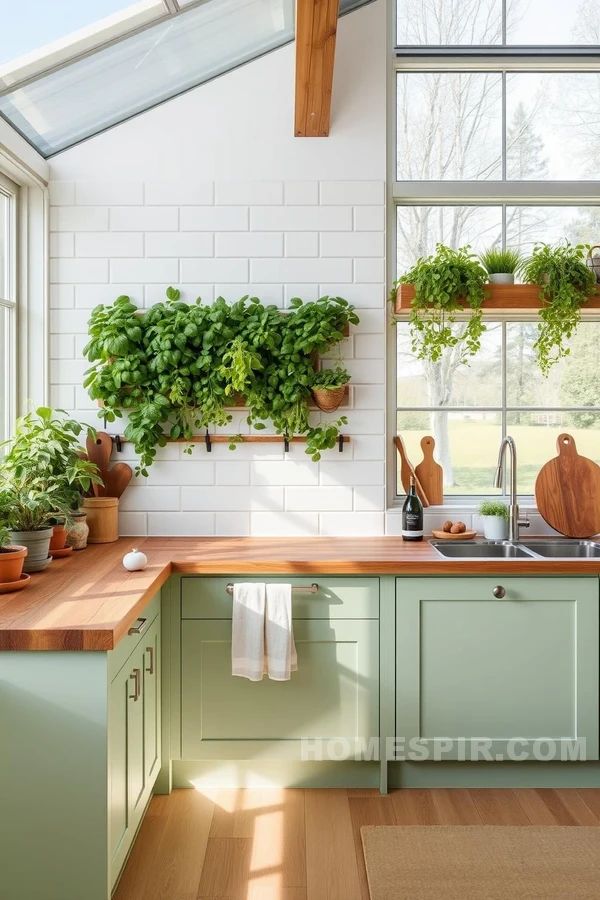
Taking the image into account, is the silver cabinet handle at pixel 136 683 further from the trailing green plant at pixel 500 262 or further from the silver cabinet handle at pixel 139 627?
the trailing green plant at pixel 500 262

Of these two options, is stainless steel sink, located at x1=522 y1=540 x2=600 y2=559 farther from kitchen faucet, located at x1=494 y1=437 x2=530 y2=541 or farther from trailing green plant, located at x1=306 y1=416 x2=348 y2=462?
trailing green plant, located at x1=306 y1=416 x2=348 y2=462

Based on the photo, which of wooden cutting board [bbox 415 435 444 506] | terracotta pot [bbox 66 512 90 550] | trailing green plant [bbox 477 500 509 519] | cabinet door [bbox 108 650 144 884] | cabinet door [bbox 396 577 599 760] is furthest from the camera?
wooden cutting board [bbox 415 435 444 506]

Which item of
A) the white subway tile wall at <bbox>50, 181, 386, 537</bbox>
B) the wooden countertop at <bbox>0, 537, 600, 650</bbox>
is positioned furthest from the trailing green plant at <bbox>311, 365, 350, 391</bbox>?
the wooden countertop at <bbox>0, 537, 600, 650</bbox>

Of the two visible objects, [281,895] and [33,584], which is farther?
[33,584]

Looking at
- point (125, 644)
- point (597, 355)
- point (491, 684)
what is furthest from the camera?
point (597, 355)

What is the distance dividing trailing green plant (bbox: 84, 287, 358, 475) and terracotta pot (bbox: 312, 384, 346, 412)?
58 millimetres

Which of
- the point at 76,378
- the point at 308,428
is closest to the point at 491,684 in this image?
the point at 308,428

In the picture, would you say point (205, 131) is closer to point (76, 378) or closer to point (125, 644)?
point (76, 378)

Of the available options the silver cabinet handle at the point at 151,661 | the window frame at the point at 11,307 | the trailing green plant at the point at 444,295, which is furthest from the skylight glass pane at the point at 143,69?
the silver cabinet handle at the point at 151,661

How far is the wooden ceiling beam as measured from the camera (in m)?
2.49

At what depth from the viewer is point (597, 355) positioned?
3551 millimetres

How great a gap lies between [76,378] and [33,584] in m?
1.23

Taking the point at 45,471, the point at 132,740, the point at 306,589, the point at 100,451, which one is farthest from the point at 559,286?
Result: the point at 132,740

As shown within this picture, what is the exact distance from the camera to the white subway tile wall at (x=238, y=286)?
11.1 feet
